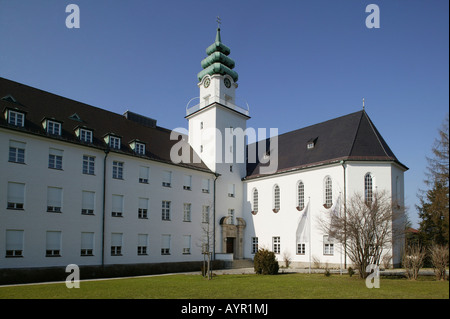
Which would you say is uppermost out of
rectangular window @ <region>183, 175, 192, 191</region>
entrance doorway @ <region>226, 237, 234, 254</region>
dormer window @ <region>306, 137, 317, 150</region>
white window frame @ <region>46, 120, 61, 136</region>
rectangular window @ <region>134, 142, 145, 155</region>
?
dormer window @ <region>306, 137, 317, 150</region>

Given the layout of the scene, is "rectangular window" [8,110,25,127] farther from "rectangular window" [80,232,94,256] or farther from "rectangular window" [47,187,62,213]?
"rectangular window" [80,232,94,256]

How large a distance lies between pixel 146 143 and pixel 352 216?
16.9 m

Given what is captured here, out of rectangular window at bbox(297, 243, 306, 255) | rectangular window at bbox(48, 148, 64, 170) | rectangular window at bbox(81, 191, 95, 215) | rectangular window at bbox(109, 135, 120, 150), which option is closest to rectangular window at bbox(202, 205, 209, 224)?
rectangular window at bbox(297, 243, 306, 255)

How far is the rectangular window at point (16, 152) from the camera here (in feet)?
70.3

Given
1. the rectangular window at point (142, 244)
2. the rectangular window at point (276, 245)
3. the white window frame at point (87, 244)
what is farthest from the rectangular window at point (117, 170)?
the rectangular window at point (276, 245)

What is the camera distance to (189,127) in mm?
38656

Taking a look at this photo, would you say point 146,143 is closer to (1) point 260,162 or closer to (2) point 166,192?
(2) point 166,192

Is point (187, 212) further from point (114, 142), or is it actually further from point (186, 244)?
point (114, 142)

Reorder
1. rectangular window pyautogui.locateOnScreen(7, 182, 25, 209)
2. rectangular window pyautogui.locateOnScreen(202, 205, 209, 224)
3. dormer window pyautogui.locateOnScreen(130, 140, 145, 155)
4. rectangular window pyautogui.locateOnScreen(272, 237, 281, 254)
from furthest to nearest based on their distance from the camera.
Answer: rectangular window pyautogui.locateOnScreen(202, 205, 209, 224)
rectangular window pyautogui.locateOnScreen(272, 237, 281, 254)
dormer window pyautogui.locateOnScreen(130, 140, 145, 155)
rectangular window pyautogui.locateOnScreen(7, 182, 25, 209)

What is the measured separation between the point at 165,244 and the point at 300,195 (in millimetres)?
11900

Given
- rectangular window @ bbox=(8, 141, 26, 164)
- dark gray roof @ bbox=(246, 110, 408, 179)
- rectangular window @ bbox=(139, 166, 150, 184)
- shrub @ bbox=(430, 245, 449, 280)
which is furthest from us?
dark gray roof @ bbox=(246, 110, 408, 179)

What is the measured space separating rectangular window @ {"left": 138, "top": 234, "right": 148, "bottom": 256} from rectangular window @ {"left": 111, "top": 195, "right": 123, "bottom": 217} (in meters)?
2.43

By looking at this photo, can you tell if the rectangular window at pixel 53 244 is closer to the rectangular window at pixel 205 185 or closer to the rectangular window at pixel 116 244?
the rectangular window at pixel 116 244

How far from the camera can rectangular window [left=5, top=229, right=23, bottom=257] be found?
20562 millimetres
